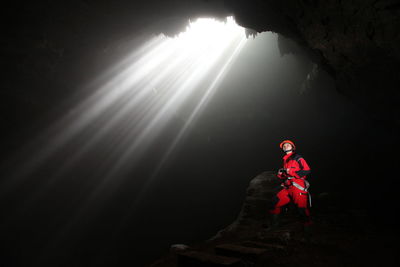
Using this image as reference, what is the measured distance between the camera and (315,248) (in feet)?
15.9

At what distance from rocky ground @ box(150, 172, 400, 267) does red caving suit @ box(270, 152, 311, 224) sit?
625 millimetres

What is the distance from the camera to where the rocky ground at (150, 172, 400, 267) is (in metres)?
3.88

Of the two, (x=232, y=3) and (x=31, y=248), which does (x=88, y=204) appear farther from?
(x=232, y=3)

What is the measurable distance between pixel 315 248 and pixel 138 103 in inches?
598

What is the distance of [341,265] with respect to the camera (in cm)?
406

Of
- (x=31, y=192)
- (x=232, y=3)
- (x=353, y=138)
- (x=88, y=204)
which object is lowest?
(x=31, y=192)

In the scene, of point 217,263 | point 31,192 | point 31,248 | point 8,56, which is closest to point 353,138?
point 217,263

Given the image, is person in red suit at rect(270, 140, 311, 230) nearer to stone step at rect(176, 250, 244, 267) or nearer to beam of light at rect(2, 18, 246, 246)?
stone step at rect(176, 250, 244, 267)

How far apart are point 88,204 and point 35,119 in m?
9.00

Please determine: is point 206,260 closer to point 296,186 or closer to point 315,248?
point 315,248

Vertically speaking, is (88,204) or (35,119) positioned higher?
(35,119)

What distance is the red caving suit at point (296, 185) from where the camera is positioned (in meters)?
5.45

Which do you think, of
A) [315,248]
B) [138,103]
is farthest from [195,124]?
[315,248]

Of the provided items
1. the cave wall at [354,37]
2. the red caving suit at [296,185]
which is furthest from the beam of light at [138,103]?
the red caving suit at [296,185]
